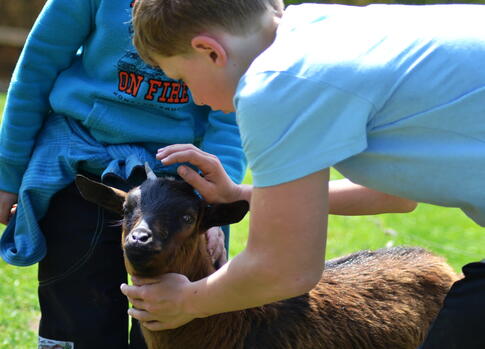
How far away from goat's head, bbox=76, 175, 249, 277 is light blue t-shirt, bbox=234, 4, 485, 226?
0.92m

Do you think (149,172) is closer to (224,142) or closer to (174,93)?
(174,93)

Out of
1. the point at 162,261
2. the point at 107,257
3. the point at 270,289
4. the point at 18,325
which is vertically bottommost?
the point at 18,325

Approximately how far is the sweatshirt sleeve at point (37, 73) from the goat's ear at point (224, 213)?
102cm

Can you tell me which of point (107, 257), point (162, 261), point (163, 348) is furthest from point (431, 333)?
point (107, 257)

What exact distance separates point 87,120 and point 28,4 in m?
15.9

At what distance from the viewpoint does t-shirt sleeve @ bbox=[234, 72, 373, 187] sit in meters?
2.24

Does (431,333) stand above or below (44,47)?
below

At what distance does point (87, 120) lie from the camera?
3.71 metres

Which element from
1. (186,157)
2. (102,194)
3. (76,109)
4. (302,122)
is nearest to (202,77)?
(302,122)

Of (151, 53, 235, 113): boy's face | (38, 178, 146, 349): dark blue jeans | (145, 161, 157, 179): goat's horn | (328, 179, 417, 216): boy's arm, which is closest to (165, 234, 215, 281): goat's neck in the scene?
(145, 161, 157, 179): goat's horn

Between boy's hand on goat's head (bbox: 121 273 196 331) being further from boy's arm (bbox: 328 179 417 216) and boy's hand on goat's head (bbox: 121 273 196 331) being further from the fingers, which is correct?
boy's arm (bbox: 328 179 417 216)

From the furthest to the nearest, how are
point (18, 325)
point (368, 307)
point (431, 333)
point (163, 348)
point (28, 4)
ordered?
point (28, 4), point (18, 325), point (368, 307), point (163, 348), point (431, 333)

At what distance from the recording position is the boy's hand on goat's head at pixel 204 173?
3316 mm

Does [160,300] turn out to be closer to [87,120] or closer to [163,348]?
[163,348]
